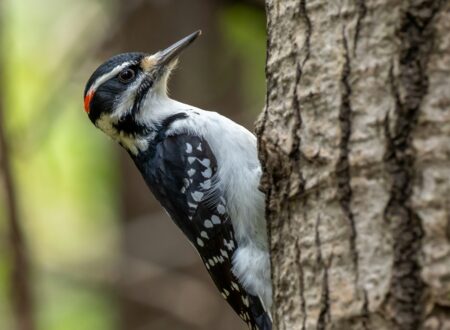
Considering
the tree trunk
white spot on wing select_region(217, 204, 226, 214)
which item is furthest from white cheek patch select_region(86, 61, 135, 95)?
the tree trunk

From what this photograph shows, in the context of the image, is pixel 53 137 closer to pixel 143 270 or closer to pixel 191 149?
pixel 143 270

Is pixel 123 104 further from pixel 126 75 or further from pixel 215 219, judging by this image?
pixel 215 219

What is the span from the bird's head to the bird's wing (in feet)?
0.96

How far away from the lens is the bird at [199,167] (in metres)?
4.25

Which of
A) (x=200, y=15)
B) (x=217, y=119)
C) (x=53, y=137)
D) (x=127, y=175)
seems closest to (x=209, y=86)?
(x=200, y=15)

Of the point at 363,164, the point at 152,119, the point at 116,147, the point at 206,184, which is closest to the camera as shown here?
the point at 363,164

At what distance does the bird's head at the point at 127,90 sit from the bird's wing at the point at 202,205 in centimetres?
29

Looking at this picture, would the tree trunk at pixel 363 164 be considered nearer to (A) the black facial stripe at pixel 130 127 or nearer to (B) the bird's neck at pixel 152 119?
(B) the bird's neck at pixel 152 119

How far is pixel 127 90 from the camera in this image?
16.2 feet

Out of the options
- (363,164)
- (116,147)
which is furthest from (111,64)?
(363,164)

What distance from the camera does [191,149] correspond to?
4504mm

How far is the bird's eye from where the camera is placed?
A: 4.95 meters

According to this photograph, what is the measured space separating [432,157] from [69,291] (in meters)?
7.75

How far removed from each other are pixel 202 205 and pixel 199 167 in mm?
Result: 213
